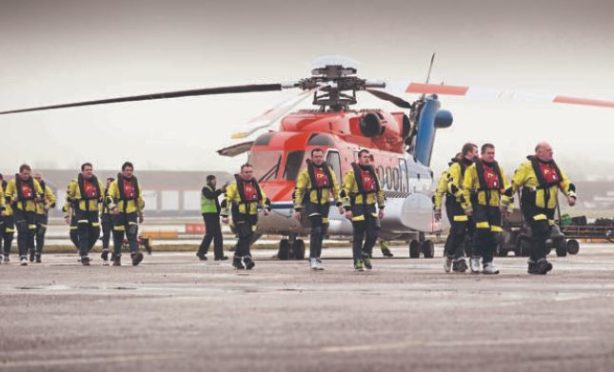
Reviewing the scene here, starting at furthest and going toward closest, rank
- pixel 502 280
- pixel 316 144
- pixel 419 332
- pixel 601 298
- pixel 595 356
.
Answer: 1. pixel 316 144
2. pixel 502 280
3. pixel 601 298
4. pixel 419 332
5. pixel 595 356

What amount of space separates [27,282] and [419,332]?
972 cm

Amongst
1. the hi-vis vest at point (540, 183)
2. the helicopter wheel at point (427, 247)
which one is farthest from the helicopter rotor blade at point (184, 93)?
the hi-vis vest at point (540, 183)

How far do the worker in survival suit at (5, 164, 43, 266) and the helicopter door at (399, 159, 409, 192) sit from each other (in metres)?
9.62

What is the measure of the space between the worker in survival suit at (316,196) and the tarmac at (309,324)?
4005mm

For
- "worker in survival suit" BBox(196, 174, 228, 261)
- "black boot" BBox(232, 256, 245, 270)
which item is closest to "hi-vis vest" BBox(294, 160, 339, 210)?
"black boot" BBox(232, 256, 245, 270)

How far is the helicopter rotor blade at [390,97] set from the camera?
3238 cm

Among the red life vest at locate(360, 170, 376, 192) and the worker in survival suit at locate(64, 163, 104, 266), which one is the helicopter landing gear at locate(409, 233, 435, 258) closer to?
the worker in survival suit at locate(64, 163, 104, 266)

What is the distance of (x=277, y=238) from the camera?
6022 centimetres

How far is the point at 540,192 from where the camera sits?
21.1 metres

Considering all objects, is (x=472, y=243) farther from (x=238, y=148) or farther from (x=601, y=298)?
(x=238, y=148)

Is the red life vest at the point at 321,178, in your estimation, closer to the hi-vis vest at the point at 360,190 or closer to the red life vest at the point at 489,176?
the hi-vis vest at the point at 360,190

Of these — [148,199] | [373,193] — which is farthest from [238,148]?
[148,199]

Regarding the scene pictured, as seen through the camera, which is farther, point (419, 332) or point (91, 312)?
point (91, 312)

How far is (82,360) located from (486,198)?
13.3 m
